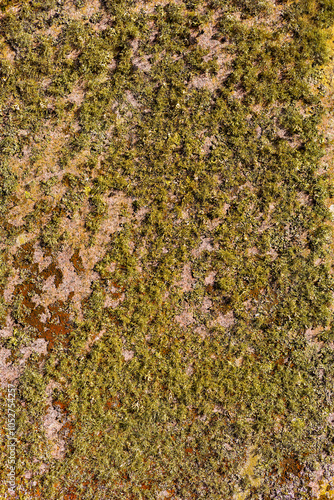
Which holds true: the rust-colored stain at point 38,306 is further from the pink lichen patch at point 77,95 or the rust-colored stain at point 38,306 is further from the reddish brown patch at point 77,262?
the pink lichen patch at point 77,95

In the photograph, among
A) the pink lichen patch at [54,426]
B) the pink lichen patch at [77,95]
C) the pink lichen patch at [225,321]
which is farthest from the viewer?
the pink lichen patch at [77,95]

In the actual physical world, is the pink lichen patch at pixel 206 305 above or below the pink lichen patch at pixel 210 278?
below

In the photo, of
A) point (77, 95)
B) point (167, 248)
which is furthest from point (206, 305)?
point (77, 95)

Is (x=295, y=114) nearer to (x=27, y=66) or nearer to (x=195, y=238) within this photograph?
(x=195, y=238)

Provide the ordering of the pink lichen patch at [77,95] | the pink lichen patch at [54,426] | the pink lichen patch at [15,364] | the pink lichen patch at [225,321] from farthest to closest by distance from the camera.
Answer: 1. the pink lichen patch at [77,95]
2. the pink lichen patch at [225,321]
3. the pink lichen patch at [15,364]
4. the pink lichen patch at [54,426]

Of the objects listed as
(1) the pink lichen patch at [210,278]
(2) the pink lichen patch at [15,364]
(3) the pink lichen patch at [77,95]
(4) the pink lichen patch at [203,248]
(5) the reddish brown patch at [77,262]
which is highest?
(3) the pink lichen patch at [77,95]

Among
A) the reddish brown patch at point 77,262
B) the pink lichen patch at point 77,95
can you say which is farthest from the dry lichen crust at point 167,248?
the pink lichen patch at point 77,95

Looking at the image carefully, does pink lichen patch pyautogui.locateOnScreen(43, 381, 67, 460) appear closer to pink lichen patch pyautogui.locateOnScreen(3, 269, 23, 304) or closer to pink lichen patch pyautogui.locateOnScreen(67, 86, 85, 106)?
pink lichen patch pyautogui.locateOnScreen(3, 269, 23, 304)

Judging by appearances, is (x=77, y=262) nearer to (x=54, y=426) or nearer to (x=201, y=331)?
(x=201, y=331)
